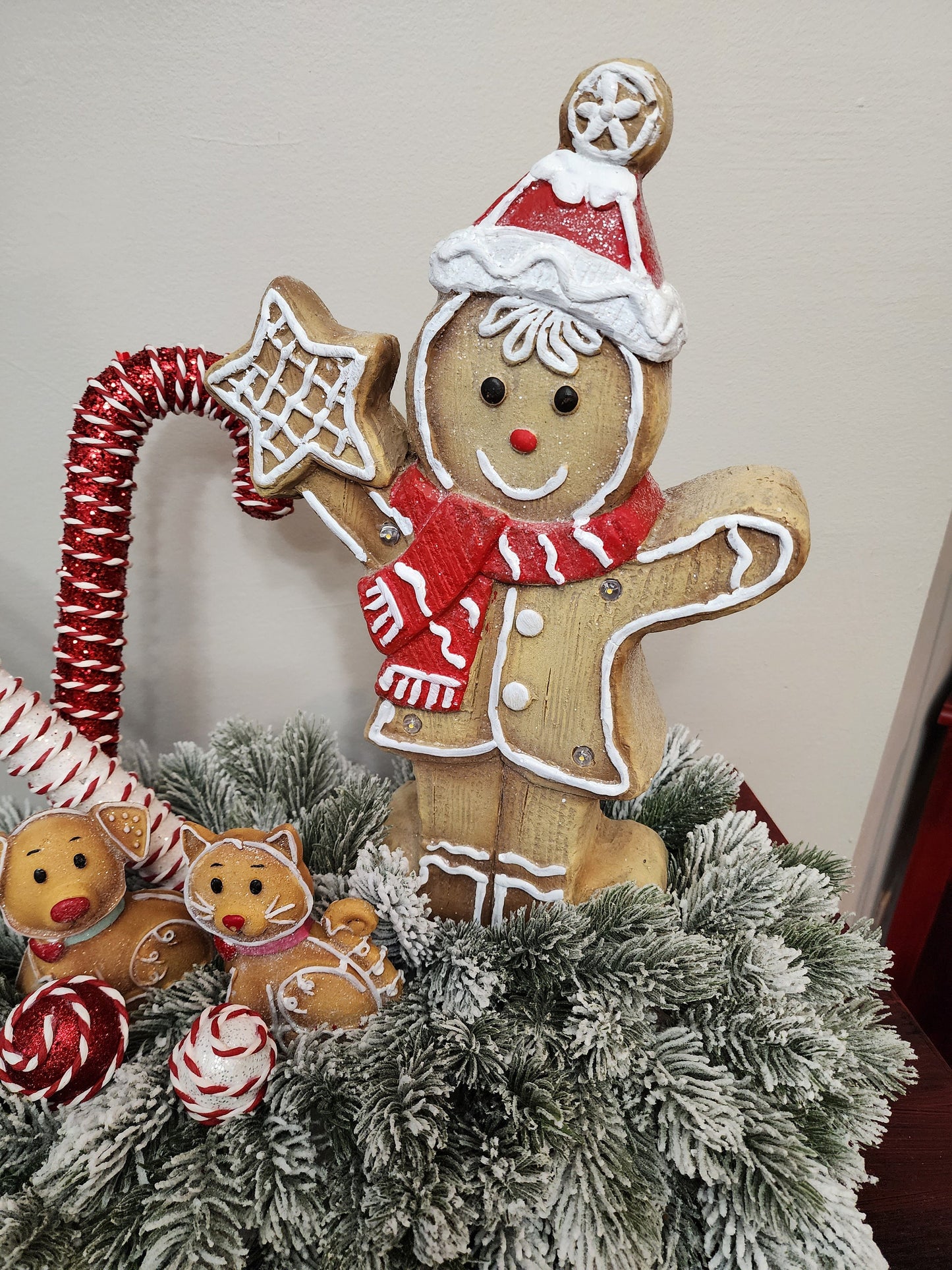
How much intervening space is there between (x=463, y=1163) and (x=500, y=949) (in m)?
0.15

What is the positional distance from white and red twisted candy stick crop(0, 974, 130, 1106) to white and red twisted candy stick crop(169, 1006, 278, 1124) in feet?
0.15

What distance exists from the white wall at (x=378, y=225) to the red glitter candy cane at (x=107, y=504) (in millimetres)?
148

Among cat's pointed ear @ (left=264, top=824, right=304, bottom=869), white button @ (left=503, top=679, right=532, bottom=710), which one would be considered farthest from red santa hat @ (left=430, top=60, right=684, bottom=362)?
cat's pointed ear @ (left=264, top=824, right=304, bottom=869)

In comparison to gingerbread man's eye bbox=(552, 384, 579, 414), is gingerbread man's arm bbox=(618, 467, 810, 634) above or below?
below

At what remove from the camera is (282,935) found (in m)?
0.55

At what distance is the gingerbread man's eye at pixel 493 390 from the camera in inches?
20.5

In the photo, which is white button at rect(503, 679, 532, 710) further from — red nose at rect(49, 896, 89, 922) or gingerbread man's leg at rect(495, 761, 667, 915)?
red nose at rect(49, 896, 89, 922)

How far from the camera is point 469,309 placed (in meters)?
0.52

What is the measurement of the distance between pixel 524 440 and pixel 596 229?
0.13 metres

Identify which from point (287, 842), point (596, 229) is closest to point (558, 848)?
point (287, 842)

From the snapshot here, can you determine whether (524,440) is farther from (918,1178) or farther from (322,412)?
(918,1178)

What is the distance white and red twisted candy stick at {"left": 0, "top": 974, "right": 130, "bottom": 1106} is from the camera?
1.65 feet

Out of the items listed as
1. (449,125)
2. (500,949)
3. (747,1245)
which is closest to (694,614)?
(500,949)

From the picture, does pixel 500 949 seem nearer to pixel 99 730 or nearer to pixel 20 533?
pixel 99 730
